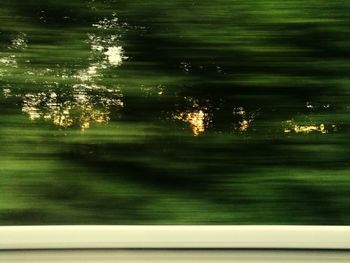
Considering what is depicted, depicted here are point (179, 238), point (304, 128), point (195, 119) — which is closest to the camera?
point (179, 238)

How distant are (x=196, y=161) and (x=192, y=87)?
50 cm

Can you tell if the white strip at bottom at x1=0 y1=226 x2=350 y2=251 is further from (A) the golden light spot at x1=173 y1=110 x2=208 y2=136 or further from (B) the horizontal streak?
(A) the golden light spot at x1=173 y1=110 x2=208 y2=136

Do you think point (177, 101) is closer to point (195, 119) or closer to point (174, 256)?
point (195, 119)

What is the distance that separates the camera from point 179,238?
5.50 feet

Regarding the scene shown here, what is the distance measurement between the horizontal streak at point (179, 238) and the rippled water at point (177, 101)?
1.46 meters

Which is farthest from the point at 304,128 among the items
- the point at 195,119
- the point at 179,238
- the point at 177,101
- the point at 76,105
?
the point at 179,238

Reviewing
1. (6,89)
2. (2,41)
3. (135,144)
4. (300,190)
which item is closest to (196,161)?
(135,144)

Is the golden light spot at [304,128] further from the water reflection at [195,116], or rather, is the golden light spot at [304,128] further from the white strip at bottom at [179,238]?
the white strip at bottom at [179,238]

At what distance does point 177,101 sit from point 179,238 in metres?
1.81

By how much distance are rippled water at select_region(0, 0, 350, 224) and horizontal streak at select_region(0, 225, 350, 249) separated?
4.80 ft

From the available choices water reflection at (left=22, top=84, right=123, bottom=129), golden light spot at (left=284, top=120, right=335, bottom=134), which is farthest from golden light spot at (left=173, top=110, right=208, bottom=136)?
golden light spot at (left=284, top=120, right=335, bottom=134)

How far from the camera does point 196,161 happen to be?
3307mm

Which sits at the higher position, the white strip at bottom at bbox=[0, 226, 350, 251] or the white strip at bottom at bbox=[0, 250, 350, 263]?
the white strip at bottom at bbox=[0, 226, 350, 251]

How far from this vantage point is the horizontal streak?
1668mm
